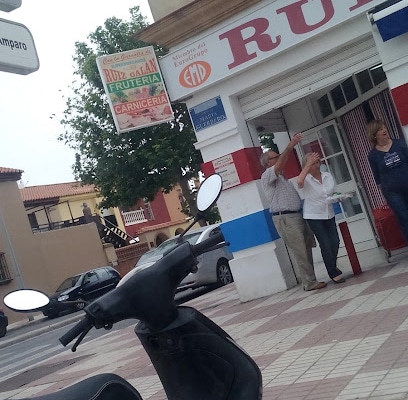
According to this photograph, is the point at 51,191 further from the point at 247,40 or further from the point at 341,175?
the point at 247,40

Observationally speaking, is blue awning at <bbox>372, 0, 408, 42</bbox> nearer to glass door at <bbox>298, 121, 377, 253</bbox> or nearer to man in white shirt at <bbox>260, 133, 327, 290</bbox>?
man in white shirt at <bbox>260, 133, 327, 290</bbox>

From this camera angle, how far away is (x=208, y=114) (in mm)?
10688

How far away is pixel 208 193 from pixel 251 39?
6.94m

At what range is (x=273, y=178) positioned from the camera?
9242 mm

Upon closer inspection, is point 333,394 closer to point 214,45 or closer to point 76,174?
point 214,45

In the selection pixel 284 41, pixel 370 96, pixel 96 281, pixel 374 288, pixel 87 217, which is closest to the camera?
pixel 374 288

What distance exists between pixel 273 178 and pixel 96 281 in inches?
867

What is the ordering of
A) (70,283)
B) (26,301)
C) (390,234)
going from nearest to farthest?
(26,301) → (390,234) → (70,283)

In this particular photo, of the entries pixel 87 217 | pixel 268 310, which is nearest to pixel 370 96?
pixel 268 310

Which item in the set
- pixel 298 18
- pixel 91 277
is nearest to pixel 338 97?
pixel 298 18

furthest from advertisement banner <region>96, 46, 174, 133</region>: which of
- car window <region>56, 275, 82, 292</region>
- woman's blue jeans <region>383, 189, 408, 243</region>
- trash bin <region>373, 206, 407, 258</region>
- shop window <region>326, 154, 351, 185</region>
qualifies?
car window <region>56, 275, 82, 292</region>

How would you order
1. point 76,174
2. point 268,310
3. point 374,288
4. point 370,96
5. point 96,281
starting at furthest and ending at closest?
point 76,174, point 96,281, point 370,96, point 268,310, point 374,288

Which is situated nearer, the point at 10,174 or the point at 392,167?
the point at 392,167

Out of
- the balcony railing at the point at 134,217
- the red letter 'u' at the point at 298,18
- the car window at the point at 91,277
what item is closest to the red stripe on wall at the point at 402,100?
the red letter 'u' at the point at 298,18
